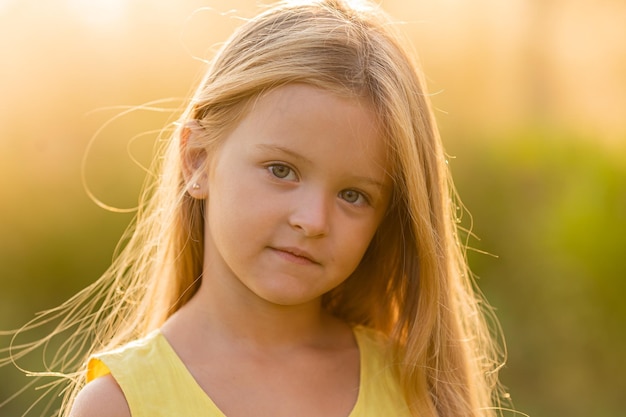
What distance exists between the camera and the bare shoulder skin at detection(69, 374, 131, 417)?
1.93 meters

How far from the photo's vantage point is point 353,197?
211 centimetres

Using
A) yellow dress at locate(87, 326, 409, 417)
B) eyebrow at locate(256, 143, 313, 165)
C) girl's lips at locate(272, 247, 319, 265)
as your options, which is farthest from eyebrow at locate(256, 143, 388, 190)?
yellow dress at locate(87, 326, 409, 417)

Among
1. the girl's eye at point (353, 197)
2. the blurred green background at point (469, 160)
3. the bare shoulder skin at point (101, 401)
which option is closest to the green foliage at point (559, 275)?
the blurred green background at point (469, 160)

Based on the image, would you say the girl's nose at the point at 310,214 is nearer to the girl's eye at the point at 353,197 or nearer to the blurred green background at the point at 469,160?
the girl's eye at the point at 353,197

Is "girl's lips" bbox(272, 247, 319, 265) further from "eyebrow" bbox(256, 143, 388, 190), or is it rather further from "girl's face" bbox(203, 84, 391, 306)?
"eyebrow" bbox(256, 143, 388, 190)

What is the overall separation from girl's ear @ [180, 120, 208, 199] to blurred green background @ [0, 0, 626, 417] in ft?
6.62

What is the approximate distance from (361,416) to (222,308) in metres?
0.39

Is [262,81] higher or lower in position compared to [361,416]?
higher

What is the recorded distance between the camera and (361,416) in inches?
85.5

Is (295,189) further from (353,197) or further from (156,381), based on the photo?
(156,381)

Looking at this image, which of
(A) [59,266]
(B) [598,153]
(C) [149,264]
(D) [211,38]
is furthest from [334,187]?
(B) [598,153]

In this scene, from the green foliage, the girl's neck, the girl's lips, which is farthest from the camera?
the green foliage

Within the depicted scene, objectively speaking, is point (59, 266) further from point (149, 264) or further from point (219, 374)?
point (219, 374)

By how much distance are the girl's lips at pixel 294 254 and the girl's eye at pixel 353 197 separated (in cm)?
15
